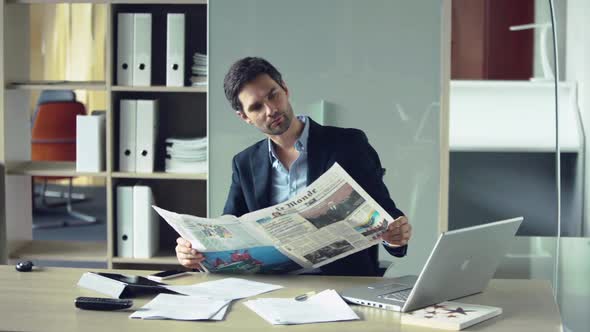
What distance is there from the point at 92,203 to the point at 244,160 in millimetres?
4837

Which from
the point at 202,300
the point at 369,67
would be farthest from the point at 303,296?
the point at 369,67

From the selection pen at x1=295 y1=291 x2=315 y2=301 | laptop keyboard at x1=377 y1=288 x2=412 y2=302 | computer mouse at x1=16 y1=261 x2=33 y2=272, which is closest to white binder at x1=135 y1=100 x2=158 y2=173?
computer mouse at x1=16 y1=261 x2=33 y2=272

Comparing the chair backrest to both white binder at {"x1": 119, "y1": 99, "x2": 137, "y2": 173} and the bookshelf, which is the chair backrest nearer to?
the bookshelf

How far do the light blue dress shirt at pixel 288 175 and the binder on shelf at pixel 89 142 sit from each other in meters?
1.37

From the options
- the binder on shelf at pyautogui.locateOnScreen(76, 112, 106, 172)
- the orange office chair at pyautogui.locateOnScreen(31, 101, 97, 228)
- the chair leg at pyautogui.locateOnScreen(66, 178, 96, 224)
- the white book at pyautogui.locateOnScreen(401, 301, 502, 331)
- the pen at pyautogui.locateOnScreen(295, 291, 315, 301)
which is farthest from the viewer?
the chair leg at pyautogui.locateOnScreen(66, 178, 96, 224)

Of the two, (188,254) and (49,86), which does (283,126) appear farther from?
(49,86)

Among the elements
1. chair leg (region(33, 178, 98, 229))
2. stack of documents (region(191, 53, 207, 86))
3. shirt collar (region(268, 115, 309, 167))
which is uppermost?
stack of documents (region(191, 53, 207, 86))

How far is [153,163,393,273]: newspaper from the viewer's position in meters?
2.09

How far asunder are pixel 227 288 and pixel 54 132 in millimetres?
4286

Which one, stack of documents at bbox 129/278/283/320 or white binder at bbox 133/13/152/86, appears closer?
stack of documents at bbox 129/278/283/320

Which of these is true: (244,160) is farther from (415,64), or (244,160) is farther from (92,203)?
(92,203)

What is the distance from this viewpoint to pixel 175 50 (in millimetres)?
3781

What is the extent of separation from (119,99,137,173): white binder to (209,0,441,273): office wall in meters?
0.39

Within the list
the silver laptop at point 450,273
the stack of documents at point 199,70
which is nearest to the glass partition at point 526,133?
the stack of documents at point 199,70
